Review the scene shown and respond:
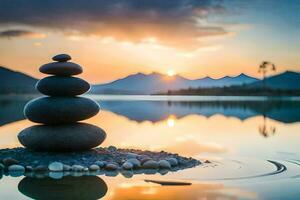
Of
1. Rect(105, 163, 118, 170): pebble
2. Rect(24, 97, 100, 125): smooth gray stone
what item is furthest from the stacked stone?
Rect(105, 163, 118, 170): pebble

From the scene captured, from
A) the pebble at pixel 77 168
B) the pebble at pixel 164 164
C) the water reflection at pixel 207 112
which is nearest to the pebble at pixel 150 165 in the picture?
the pebble at pixel 164 164

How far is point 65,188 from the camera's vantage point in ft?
38.8

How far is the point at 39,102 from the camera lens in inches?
653

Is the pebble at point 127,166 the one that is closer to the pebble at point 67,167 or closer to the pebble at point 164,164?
the pebble at point 164,164

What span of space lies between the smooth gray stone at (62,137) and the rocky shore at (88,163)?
0.21 metres

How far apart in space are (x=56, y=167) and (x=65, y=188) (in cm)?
259

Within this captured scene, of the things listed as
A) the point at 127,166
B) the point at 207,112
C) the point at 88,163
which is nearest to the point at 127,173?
the point at 127,166

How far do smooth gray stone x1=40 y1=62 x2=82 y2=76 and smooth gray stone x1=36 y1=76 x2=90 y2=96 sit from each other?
0.55 feet

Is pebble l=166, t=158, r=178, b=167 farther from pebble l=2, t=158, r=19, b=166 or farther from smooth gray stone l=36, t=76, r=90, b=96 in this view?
pebble l=2, t=158, r=19, b=166

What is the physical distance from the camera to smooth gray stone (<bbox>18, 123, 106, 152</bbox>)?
16.1m

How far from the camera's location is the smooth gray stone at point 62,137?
633 inches

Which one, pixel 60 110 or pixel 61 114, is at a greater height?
pixel 60 110

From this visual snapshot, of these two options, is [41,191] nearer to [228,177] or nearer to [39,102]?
[228,177]

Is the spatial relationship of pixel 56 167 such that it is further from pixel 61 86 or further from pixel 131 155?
pixel 61 86
